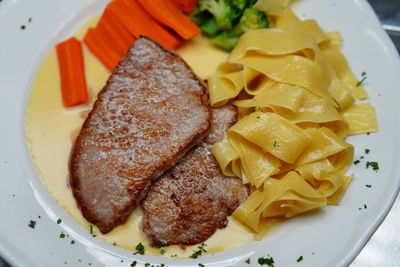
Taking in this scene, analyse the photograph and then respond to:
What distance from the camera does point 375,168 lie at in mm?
4207

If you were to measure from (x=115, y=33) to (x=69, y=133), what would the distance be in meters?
1.22

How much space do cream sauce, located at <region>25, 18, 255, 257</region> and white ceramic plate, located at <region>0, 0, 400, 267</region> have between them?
0.25ft

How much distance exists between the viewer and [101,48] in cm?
485

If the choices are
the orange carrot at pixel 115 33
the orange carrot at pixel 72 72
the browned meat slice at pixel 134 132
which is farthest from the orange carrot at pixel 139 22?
the orange carrot at pixel 72 72

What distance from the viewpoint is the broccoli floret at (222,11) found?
488 cm

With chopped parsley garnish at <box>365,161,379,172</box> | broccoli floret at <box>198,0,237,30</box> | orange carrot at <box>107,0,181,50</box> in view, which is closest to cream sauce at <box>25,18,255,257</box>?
orange carrot at <box>107,0,181,50</box>

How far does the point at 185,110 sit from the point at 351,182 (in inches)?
64.9

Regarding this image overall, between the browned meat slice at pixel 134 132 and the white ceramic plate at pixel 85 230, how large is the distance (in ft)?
1.07

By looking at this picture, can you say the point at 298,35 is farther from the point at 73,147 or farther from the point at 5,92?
the point at 5,92

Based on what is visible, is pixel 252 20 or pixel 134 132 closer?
pixel 134 132

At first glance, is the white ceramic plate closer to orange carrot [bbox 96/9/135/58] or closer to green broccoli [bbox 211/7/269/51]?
orange carrot [bbox 96/9/135/58]

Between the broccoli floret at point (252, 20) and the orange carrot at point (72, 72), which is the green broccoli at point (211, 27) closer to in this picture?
the broccoli floret at point (252, 20)

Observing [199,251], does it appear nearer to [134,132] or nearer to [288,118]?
[134,132]

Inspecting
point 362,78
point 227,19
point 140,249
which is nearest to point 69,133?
point 140,249
